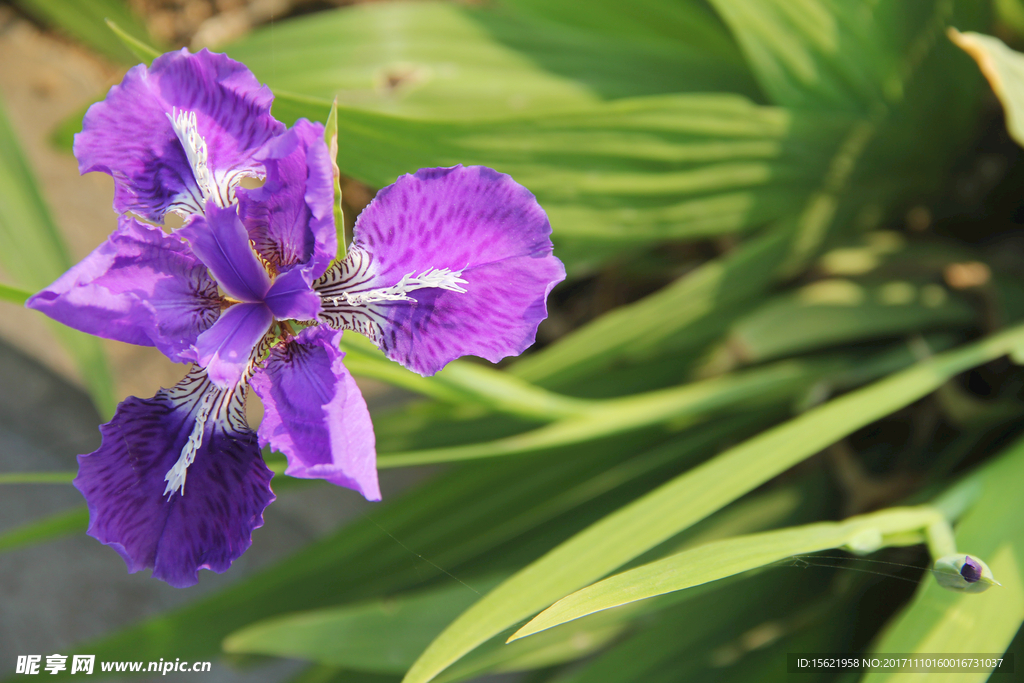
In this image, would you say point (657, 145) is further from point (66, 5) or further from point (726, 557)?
point (66, 5)

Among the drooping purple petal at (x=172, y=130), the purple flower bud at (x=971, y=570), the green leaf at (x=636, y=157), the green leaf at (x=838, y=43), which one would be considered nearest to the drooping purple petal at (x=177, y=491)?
the drooping purple petal at (x=172, y=130)

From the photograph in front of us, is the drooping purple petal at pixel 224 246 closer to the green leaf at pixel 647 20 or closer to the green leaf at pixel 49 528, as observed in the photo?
the green leaf at pixel 49 528

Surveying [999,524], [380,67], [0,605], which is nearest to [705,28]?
[380,67]

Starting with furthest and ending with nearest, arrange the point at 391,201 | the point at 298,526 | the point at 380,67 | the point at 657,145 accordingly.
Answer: the point at 298,526 < the point at 380,67 < the point at 657,145 < the point at 391,201

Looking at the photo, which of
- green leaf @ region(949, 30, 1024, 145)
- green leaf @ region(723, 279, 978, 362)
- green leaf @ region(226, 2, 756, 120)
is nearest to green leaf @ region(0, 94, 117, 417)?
green leaf @ region(226, 2, 756, 120)

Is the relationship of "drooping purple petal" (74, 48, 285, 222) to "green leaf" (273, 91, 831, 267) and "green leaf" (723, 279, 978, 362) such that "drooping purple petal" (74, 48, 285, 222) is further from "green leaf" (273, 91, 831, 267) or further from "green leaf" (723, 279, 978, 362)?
"green leaf" (723, 279, 978, 362)
